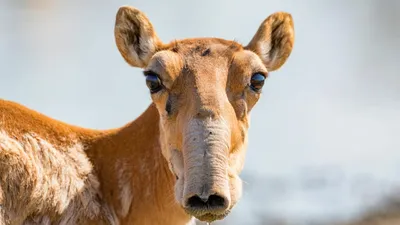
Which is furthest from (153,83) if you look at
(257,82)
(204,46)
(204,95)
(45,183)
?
(45,183)

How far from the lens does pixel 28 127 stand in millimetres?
16922

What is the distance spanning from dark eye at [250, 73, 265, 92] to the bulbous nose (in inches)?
104

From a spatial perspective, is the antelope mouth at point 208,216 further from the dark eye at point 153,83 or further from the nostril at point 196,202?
the dark eye at point 153,83

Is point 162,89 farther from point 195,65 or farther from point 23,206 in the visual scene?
point 23,206

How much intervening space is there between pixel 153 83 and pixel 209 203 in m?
2.81

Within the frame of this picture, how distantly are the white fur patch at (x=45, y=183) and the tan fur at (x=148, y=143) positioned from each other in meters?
0.02

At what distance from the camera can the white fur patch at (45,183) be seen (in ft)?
53.1

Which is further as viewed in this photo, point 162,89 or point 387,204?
point 387,204

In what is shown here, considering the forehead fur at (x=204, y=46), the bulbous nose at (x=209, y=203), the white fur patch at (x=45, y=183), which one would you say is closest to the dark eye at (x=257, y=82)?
the forehead fur at (x=204, y=46)

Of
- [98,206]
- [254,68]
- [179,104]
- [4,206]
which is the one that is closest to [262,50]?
[254,68]

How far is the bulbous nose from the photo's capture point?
47.5 ft

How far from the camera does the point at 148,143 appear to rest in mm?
17484

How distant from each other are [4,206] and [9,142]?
106cm

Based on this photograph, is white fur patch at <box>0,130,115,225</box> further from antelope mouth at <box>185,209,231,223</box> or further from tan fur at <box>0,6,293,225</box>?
antelope mouth at <box>185,209,231,223</box>
